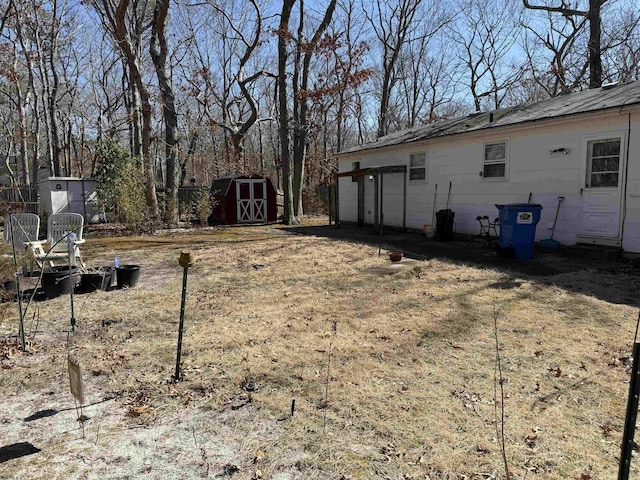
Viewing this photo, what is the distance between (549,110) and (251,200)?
37.2 feet

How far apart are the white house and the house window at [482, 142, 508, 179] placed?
23 mm

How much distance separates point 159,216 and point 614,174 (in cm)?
1272

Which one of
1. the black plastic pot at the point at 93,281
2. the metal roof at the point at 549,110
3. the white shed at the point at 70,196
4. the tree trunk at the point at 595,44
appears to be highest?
the tree trunk at the point at 595,44

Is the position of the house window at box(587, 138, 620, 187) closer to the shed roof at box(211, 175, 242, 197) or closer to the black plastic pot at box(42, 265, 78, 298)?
the black plastic pot at box(42, 265, 78, 298)

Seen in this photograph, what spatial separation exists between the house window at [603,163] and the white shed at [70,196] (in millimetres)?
15951

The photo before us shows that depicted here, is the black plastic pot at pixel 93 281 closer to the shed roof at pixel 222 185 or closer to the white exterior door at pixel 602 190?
the white exterior door at pixel 602 190

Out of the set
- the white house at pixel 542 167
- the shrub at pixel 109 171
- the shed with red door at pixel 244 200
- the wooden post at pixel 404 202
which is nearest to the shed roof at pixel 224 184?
the shed with red door at pixel 244 200

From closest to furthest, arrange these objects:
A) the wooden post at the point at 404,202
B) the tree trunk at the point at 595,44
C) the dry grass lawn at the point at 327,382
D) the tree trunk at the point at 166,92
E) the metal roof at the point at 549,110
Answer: the dry grass lawn at the point at 327,382 → the metal roof at the point at 549,110 → the wooden post at the point at 404,202 → the tree trunk at the point at 166,92 → the tree trunk at the point at 595,44

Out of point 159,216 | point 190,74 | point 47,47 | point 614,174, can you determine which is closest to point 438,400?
point 614,174

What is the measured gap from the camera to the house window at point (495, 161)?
9820 mm

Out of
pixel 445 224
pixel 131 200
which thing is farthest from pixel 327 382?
pixel 131 200

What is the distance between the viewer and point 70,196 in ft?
52.8

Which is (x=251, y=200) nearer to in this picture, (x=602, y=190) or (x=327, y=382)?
(x=602, y=190)

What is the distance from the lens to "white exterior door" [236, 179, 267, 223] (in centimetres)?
1739
